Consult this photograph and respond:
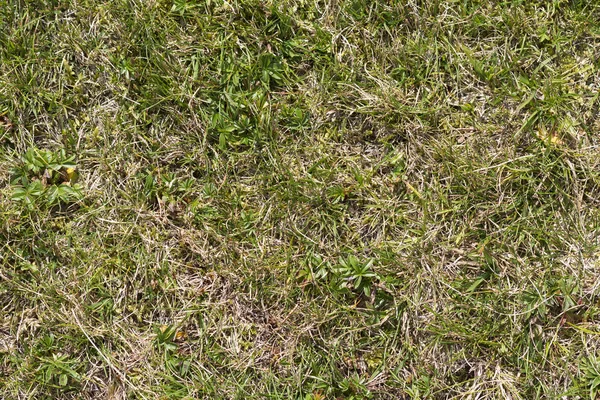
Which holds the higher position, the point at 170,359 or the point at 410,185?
the point at 410,185

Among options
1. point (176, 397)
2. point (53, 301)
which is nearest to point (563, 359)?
point (176, 397)

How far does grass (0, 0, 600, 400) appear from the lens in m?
3.32

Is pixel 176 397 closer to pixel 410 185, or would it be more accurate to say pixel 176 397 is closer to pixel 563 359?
pixel 410 185

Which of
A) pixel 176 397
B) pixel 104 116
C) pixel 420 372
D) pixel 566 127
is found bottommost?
pixel 176 397

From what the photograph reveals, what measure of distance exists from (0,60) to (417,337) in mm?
2567

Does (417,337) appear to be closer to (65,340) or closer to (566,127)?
(566,127)

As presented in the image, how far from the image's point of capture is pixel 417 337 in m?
3.34

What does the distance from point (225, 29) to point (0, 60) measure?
1188mm

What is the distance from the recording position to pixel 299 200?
3424 mm

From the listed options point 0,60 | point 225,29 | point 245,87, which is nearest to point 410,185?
point 245,87

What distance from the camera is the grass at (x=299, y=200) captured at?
3324mm

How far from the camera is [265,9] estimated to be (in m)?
3.54

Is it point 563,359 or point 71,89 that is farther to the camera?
point 71,89

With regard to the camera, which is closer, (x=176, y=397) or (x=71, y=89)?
(x=176, y=397)
